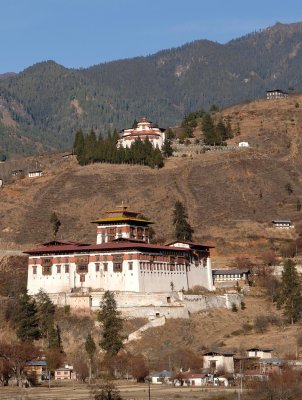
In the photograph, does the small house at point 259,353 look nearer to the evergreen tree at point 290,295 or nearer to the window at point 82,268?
the evergreen tree at point 290,295

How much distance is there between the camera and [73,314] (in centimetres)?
13350

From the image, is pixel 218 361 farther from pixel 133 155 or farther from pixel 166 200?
pixel 133 155

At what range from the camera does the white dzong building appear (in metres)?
137

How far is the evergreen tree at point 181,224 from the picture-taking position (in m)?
165

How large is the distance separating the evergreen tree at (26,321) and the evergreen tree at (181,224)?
1503 inches

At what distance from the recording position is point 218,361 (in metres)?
118

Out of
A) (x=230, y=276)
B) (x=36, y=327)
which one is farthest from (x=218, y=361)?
(x=230, y=276)

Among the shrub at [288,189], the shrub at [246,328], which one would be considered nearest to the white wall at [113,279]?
the shrub at [246,328]

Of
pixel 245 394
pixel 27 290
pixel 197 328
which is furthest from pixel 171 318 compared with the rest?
pixel 245 394

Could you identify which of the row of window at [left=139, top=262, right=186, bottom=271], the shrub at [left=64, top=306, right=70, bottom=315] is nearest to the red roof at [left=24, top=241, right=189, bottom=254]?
the row of window at [left=139, top=262, right=186, bottom=271]

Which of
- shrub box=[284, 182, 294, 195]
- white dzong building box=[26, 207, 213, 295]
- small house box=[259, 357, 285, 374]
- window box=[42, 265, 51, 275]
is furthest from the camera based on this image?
shrub box=[284, 182, 294, 195]

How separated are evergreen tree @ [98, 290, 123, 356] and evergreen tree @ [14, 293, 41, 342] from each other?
26.9 feet

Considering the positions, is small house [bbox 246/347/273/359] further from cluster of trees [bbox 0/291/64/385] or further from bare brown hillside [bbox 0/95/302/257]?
bare brown hillside [bbox 0/95/302/257]

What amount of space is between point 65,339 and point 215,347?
18280 millimetres
